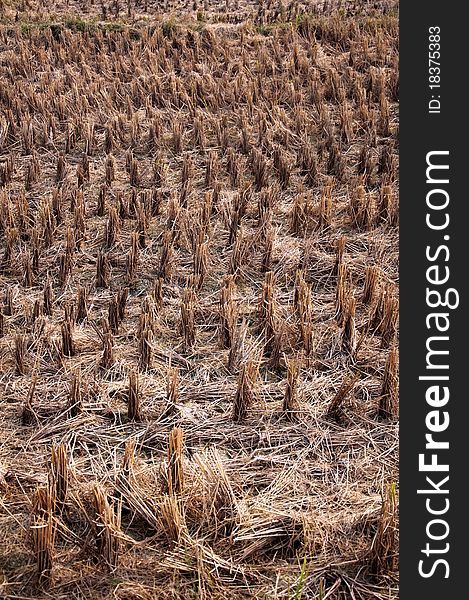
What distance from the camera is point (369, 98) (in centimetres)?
697

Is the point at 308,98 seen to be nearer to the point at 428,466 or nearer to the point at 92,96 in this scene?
the point at 92,96

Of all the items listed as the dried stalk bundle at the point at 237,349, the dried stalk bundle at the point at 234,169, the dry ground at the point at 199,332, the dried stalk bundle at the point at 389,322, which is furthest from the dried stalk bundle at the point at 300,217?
the dried stalk bundle at the point at 237,349

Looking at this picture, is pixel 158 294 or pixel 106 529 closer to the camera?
pixel 106 529


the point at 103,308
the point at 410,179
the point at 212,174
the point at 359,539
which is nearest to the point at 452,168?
the point at 410,179

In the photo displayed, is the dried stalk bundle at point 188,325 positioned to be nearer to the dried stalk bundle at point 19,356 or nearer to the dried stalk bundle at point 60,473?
the dried stalk bundle at point 19,356

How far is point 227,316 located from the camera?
378cm

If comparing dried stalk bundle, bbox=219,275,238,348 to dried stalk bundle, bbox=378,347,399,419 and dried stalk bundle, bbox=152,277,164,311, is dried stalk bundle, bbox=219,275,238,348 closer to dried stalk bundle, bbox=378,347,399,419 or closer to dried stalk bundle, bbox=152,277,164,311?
dried stalk bundle, bbox=152,277,164,311

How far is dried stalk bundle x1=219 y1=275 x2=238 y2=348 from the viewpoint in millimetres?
3744

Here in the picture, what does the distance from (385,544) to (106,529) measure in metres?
0.93

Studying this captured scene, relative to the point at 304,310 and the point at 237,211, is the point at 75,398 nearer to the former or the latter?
the point at 304,310

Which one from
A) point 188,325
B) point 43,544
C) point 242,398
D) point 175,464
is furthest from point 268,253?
point 43,544

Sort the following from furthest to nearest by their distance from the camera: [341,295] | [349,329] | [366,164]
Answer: [366,164] → [341,295] → [349,329]

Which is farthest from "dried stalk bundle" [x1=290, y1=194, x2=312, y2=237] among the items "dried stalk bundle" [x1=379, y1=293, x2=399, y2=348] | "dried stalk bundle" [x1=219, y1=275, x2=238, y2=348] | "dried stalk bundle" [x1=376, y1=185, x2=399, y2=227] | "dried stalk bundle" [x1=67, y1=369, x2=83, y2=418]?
"dried stalk bundle" [x1=67, y1=369, x2=83, y2=418]

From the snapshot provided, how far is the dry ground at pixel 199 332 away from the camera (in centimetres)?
257
